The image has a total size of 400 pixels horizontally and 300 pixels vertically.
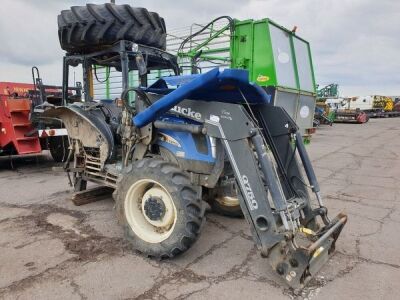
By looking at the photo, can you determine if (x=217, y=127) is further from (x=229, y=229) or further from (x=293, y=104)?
(x=293, y=104)

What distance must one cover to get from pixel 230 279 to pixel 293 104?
17.7 feet

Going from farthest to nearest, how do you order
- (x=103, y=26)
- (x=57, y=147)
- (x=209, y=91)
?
(x=57, y=147)
(x=103, y=26)
(x=209, y=91)

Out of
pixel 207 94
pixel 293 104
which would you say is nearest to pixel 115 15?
pixel 207 94

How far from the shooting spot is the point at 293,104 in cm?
790

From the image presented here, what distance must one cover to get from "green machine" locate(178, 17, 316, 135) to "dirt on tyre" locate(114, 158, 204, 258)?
3.79m

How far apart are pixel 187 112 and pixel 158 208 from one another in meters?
0.97

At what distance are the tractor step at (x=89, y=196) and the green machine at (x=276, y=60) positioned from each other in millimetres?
2885

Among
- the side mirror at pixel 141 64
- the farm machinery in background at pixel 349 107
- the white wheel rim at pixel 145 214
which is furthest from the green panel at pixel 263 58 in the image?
the farm machinery in background at pixel 349 107

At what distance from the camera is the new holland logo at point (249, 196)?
10.1 feet

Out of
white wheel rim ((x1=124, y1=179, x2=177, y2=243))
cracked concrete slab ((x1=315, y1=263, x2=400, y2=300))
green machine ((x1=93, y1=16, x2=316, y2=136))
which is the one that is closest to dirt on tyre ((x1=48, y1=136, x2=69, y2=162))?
green machine ((x1=93, y1=16, x2=316, y2=136))

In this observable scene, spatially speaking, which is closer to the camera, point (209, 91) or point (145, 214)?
point (209, 91)

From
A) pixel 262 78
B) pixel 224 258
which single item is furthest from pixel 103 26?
pixel 262 78

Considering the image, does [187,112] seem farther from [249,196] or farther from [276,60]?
[276,60]

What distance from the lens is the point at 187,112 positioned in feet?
11.6
